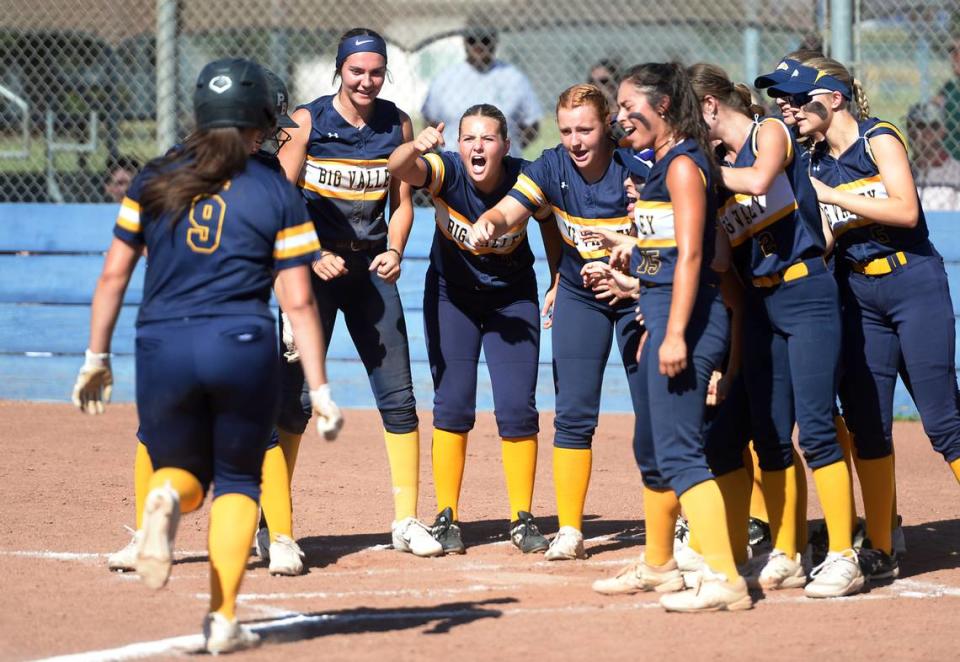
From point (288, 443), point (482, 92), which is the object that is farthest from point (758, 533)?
point (482, 92)

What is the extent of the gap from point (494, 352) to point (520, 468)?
524 millimetres

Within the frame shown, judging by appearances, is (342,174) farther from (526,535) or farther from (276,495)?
(526,535)

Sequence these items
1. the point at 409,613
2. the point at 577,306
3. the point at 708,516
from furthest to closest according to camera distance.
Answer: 1. the point at 577,306
2. the point at 409,613
3. the point at 708,516

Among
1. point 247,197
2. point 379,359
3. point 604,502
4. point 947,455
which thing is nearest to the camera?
point 247,197

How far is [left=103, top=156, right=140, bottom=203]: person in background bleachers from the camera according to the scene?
34.0ft

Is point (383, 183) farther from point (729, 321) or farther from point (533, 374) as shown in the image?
point (729, 321)

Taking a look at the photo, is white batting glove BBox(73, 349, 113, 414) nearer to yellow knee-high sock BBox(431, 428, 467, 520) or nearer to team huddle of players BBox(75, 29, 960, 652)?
team huddle of players BBox(75, 29, 960, 652)

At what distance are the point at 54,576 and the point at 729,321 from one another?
2747 millimetres

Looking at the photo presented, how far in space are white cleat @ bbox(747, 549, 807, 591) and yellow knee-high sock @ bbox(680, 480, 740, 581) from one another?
577mm

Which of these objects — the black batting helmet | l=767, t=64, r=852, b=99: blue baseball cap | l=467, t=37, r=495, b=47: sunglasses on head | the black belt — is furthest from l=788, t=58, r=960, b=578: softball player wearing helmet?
l=467, t=37, r=495, b=47: sunglasses on head

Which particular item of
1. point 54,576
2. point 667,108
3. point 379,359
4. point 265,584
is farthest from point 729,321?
point 54,576

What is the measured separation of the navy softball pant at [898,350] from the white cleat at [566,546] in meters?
1.21

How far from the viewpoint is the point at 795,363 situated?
482 cm

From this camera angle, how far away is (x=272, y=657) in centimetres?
397
